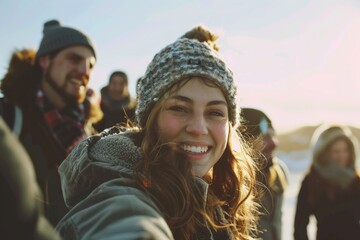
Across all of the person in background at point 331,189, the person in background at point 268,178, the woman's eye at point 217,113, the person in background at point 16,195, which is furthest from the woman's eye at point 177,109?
the person in background at point 331,189

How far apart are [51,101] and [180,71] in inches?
73.0

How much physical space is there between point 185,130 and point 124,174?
18.3 inches

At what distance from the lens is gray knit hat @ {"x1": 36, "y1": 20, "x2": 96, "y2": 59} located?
3619mm

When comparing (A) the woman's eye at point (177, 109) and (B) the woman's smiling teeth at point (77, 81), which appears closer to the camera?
(A) the woman's eye at point (177, 109)

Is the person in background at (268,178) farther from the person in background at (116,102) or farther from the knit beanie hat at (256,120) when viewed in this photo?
the person in background at (116,102)

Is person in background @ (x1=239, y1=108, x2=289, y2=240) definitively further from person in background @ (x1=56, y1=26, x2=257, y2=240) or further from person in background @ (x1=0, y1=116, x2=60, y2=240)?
person in background @ (x1=0, y1=116, x2=60, y2=240)

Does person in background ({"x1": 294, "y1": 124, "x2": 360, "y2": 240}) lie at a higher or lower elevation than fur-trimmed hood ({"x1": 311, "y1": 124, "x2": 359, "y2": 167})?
lower

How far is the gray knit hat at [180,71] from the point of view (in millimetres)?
1793

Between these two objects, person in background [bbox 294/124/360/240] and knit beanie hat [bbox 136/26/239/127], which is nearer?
knit beanie hat [bbox 136/26/239/127]

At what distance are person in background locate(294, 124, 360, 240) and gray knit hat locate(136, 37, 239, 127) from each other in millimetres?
2629

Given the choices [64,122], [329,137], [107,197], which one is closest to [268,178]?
[329,137]

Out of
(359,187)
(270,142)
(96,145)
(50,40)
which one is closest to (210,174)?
(96,145)

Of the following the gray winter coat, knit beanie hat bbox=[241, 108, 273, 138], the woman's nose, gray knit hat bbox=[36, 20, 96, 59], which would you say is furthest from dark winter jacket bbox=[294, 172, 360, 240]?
the gray winter coat

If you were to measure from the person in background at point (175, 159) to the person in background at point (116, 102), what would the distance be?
2.93m
